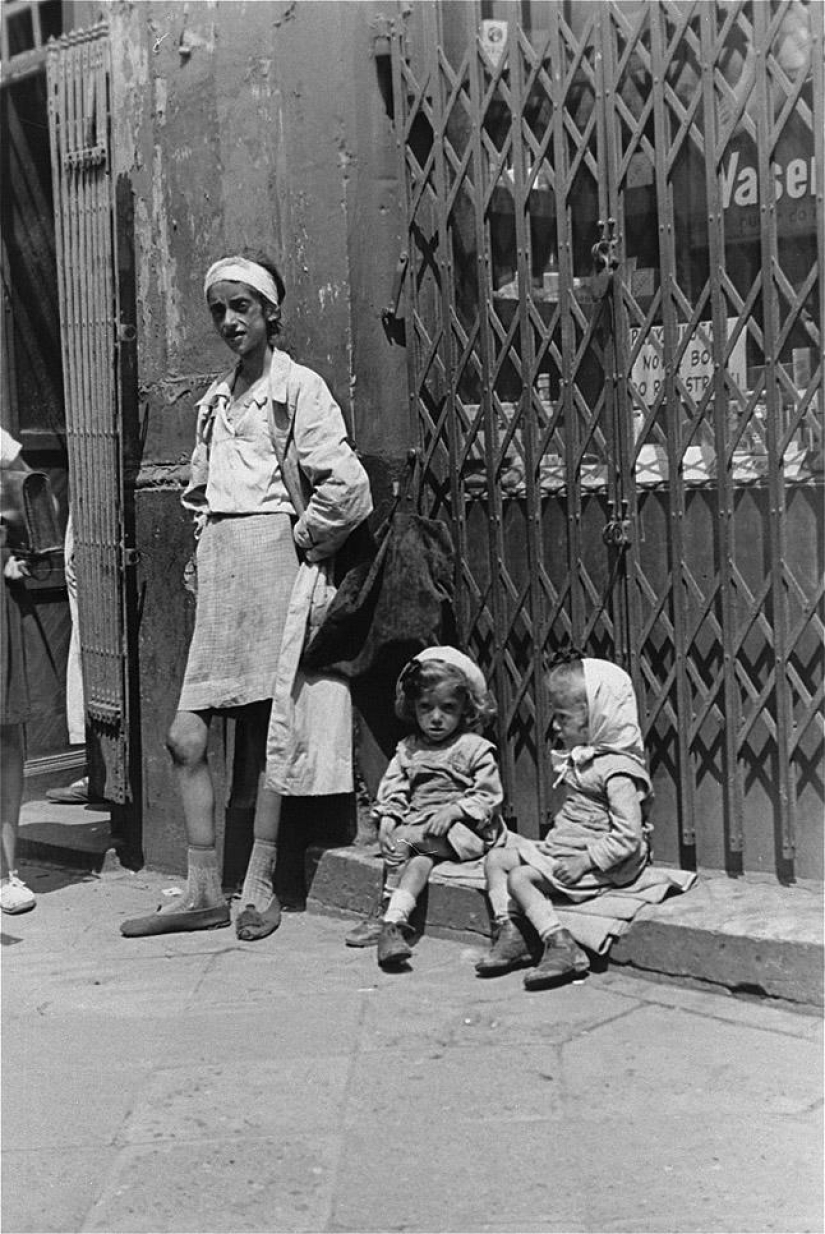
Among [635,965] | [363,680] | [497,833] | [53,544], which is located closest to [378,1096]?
[635,965]

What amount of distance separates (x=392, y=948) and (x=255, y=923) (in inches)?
28.2

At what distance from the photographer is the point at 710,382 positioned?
5.01 metres

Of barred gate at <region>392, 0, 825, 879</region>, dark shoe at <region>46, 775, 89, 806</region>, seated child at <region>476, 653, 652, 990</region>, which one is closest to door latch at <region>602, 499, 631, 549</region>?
barred gate at <region>392, 0, 825, 879</region>

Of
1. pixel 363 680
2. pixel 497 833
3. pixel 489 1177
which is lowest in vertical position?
pixel 489 1177

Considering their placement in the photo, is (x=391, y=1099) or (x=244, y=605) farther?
(x=244, y=605)

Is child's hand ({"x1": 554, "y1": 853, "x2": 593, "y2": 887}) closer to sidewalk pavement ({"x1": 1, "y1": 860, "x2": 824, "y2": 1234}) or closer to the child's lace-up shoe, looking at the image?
sidewalk pavement ({"x1": 1, "y1": 860, "x2": 824, "y2": 1234})

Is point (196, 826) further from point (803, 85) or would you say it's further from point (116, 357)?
point (803, 85)

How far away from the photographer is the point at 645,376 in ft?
17.1

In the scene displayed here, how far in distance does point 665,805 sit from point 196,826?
1.65 meters

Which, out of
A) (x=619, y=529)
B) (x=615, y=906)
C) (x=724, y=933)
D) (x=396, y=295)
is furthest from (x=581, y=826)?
(x=396, y=295)

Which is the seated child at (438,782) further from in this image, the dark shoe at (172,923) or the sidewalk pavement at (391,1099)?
the dark shoe at (172,923)

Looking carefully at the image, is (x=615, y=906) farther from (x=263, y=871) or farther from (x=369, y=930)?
(x=263, y=871)

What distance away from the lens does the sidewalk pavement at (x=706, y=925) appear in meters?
4.38

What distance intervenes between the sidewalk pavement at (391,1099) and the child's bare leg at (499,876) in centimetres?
21
